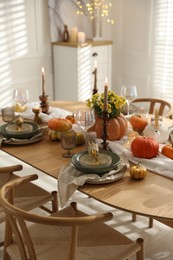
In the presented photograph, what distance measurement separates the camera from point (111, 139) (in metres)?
2.12

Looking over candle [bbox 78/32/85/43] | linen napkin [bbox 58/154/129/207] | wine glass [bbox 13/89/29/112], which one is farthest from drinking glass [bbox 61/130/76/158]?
candle [bbox 78/32/85/43]

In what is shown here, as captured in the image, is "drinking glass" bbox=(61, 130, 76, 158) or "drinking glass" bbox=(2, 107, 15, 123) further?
"drinking glass" bbox=(2, 107, 15, 123)

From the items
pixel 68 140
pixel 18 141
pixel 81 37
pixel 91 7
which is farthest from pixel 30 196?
pixel 91 7

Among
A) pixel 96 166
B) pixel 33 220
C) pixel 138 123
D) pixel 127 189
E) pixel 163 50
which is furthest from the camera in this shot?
pixel 163 50

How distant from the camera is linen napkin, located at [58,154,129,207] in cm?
162

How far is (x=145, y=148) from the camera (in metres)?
1.85

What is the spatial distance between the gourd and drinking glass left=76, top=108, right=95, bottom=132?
0.30 metres

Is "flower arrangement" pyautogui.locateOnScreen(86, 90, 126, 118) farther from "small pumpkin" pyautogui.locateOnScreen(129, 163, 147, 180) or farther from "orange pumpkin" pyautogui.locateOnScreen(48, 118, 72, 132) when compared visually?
"small pumpkin" pyautogui.locateOnScreen(129, 163, 147, 180)

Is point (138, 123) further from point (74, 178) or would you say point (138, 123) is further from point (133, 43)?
point (133, 43)

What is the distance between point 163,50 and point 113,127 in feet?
8.98

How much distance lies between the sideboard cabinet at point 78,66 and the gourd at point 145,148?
2.69 m

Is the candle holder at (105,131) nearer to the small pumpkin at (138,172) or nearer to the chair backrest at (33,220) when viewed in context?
the small pumpkin at (138,172)

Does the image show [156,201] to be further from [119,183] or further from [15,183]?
[15,183]

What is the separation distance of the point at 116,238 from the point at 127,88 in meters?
1.11
